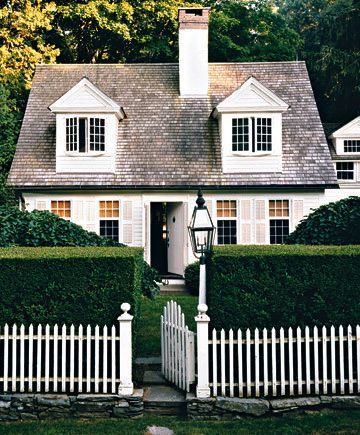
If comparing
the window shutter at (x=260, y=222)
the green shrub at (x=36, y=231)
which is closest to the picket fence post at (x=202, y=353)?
the green shrub at (x=36, y=231)

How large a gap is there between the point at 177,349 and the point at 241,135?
499 inches

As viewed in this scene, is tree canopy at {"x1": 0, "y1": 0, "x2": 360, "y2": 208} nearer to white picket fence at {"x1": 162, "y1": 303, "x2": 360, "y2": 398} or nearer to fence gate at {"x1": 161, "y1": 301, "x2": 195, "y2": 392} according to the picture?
fence gate at {"x1": 161, "y1": 301, "x2": 195, "y2": 392}

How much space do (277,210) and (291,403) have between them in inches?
484

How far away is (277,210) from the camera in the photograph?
63.2ft

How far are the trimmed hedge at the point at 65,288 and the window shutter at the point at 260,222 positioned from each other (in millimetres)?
11774

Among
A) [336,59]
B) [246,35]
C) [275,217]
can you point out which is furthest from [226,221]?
[336,59]

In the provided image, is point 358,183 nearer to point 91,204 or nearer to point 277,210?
point 277,210

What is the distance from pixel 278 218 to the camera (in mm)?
19219

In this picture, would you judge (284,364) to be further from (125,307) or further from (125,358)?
(125,307)

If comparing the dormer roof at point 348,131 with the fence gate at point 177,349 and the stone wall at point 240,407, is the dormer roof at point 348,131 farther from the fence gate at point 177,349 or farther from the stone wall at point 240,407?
the stone wall at point 240,407

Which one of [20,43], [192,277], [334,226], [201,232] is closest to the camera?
[201,232]

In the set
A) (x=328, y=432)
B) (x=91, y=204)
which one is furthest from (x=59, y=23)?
(x=328, y=432)

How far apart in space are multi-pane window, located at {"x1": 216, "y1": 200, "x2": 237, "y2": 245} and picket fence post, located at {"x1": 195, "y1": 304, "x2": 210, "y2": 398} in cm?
1173

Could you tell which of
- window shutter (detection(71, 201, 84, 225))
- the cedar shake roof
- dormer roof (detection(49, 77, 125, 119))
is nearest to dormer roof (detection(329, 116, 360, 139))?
the cedar shake roof
